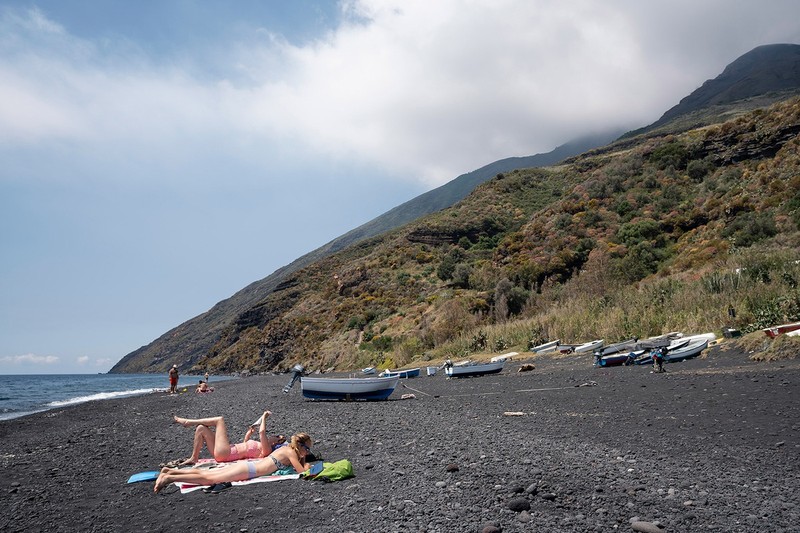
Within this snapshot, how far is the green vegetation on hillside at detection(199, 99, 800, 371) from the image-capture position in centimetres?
1981

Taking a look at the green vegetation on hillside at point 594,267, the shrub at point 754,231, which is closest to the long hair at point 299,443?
the green vegetation on hillside at point 594,267

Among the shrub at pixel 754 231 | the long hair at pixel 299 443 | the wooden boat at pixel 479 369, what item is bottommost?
the wooden boat at pixel 479 369

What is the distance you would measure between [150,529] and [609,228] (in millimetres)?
41362

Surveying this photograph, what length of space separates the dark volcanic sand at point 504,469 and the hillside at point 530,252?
29.6 ft

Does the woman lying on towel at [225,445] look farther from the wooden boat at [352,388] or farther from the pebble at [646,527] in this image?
the wooden boat at [352,388]

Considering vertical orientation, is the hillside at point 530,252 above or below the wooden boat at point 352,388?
above

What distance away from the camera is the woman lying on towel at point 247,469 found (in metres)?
6.18

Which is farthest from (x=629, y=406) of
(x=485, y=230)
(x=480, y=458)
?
(x=485, y=230)

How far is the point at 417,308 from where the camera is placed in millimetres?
43188

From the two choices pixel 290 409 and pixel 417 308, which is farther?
pixel 417 308

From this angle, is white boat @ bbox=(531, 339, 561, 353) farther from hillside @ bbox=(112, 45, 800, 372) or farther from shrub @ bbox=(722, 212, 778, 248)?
shrub @ bbox=(722, 212, 778, 248)

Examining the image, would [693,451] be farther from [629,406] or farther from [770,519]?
[629,406]

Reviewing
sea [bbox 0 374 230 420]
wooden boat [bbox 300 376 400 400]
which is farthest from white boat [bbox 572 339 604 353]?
sea [bbox 0 374 230 420]

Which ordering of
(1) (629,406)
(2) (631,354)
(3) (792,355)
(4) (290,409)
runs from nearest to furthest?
(1) (629,406) → (3) (792,355) → (4) (290,409) → (2) (631,354)
